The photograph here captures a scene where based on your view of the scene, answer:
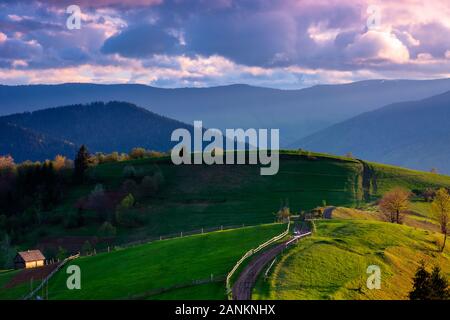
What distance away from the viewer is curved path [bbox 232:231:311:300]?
67688 mm

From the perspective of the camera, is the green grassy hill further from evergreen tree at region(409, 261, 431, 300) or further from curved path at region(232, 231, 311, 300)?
evergreen tree at region(409, 261, 431, 300)

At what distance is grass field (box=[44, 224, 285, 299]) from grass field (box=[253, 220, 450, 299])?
6843 mm

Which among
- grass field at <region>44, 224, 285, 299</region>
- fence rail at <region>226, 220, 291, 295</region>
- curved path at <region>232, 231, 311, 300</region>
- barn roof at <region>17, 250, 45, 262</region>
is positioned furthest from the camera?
barn roof at <region>17, 250, 45, 262</region>

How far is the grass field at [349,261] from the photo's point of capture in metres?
70.8

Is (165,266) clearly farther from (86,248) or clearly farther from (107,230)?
(107,230)

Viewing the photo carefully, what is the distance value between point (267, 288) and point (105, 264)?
120ft

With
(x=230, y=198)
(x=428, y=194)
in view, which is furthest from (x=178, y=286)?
(x=428, y=194)

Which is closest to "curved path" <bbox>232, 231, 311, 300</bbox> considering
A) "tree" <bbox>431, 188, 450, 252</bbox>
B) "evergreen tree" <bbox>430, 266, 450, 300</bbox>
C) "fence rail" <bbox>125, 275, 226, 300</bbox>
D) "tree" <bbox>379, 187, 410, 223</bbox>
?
"fence rail" <bbox>125, 275, 226, 300</bbox>

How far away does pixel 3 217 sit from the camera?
179m

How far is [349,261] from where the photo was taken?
8238 cm

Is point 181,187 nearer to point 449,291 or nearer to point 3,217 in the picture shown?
point 3,217
